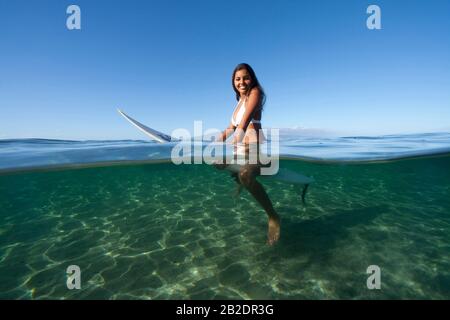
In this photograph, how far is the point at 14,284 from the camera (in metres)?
4.88

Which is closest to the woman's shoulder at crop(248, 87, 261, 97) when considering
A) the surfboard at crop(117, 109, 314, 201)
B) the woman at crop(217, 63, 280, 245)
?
the woman at crop(217, 63, 280, 245)

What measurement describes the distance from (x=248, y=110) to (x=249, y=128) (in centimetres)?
66

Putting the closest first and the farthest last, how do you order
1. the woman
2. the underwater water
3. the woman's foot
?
the woman, the underwater water, the woman's foot

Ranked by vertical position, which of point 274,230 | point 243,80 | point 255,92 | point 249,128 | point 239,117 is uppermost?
point 243,80

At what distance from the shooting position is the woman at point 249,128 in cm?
411

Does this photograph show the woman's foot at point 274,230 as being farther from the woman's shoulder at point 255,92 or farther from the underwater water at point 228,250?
A: the woman's shoulder at point 255,92

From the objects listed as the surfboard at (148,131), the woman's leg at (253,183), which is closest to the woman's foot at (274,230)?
the woman's leg at (253,183)

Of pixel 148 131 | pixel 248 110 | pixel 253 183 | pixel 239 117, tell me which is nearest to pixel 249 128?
pixel 239 117

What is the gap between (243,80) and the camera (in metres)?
4.36

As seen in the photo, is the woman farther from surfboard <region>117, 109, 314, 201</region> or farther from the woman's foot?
surfboard <region>117, 109, 314, 201</region>

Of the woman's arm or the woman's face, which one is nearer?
the woman's arm

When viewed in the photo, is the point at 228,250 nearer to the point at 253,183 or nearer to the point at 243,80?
the point at 253,183

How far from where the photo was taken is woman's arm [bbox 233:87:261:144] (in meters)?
3.99

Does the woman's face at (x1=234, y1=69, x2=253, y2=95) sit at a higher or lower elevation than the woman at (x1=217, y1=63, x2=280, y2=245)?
higher
